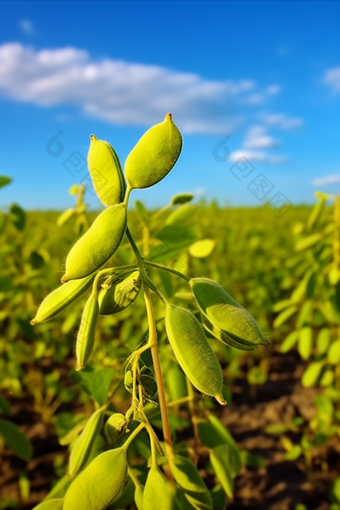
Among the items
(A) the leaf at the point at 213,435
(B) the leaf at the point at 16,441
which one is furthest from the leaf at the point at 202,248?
(B) the leaf at the point at 16,441

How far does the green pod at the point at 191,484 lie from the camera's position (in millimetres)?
758

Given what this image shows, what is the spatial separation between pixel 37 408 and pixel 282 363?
6.60 ft

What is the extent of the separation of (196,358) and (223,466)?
455 mm

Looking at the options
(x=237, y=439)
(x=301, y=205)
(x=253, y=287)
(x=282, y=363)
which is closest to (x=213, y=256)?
(x=253, y=287)

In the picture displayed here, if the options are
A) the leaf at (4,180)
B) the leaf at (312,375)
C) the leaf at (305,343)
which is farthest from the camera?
the leaf at (312,375)

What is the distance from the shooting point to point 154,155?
66 centimetres

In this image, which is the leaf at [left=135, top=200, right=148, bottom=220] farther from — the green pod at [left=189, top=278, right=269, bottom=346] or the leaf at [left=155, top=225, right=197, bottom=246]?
the green pod at [left=189, top=278, right=269, bottom=346]

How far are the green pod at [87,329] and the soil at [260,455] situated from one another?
1.90m

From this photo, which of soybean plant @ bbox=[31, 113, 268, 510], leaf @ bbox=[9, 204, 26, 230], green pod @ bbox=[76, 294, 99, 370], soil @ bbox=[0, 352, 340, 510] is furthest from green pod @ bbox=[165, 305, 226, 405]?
soil @ bbox=[0, 352, 340, 510]

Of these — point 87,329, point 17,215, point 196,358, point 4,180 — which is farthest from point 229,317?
point 17,215

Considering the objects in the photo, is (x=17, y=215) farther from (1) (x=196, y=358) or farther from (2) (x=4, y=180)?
(1) (x=196, y=358)

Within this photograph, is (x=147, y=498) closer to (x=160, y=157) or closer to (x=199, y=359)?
(x=199, y=359)

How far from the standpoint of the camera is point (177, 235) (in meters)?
1.19

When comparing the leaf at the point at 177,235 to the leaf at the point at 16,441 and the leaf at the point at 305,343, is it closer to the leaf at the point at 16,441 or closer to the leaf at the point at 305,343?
the leaf at the point at 16,441
